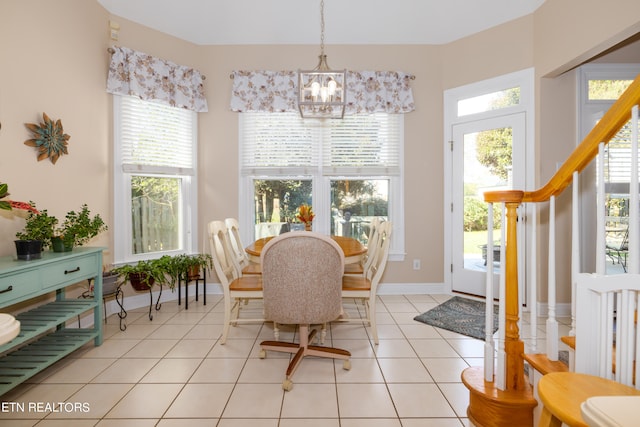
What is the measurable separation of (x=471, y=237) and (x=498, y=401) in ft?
8.21

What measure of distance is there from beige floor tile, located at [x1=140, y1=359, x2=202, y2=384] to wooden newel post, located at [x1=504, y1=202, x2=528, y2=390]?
190cm

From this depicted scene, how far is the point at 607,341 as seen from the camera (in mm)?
1173

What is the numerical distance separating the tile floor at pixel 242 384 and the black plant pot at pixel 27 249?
80cm

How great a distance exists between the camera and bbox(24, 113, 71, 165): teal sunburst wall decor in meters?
2.50

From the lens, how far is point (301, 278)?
1959 mm

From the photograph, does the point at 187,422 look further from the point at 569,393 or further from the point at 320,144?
the point at 320,144

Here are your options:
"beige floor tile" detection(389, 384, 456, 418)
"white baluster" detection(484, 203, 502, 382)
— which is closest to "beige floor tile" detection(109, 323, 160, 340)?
"beige floor tile" detection(389, 384, 456, 418)

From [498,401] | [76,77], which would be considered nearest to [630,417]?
[498,401]

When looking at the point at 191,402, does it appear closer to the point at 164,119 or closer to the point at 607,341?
the point at 607,341

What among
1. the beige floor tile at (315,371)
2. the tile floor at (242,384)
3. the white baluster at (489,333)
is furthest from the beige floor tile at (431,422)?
the beige floor tile at (315,371)

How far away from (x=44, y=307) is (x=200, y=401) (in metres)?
1.47

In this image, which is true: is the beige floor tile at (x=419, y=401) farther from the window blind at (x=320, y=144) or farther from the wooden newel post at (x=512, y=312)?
the window blind at (x=320, y=144)

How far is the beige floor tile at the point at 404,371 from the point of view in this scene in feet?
6.91

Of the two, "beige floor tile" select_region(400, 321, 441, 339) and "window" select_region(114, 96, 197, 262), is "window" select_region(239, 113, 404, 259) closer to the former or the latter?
"window" select_region(114, 96, 197, 262)
